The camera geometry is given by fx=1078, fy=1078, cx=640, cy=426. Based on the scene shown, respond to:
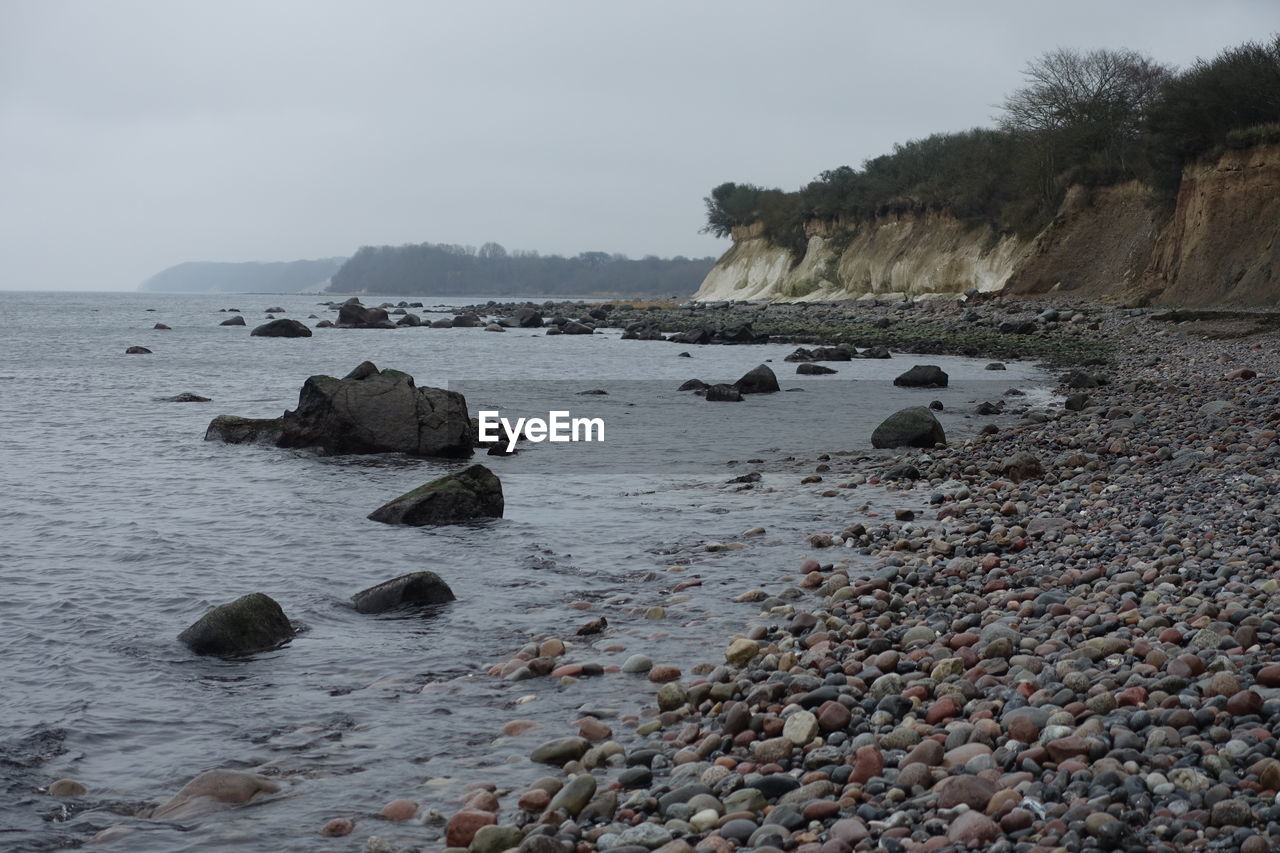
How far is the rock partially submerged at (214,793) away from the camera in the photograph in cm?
510

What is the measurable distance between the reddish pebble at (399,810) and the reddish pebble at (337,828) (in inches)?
6.6

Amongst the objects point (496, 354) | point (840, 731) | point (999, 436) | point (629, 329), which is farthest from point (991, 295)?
point (840, 731)

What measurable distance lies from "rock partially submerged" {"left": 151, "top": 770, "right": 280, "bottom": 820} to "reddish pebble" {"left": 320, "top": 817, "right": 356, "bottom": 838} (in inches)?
20.9

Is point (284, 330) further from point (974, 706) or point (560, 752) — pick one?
point (974, 706)

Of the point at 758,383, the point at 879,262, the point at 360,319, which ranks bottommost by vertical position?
the point at 758,383

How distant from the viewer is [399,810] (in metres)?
5.04

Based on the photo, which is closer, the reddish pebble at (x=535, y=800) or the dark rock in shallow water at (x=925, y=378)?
the reddish pebble at (x=535, y=800)

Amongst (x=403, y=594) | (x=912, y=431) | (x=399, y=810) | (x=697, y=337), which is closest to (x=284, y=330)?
(x=697, y=337)

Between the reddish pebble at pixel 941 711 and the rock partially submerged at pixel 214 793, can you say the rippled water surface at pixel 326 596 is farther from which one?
the reddish pebble at pixel 941 711

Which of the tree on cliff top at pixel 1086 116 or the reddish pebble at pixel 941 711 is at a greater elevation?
the tree on cliff top at pixel 1086 116

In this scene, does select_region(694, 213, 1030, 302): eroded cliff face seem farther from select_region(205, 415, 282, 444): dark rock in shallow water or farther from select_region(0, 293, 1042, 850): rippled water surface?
select_region(205, 415, 282, 444): dark rock in shallow water

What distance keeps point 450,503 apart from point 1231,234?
3323 cm

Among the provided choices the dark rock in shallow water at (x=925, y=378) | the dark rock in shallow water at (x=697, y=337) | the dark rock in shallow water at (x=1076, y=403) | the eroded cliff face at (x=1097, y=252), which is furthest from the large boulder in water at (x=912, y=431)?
the dark rock in shallow water at (x=697, y=337)

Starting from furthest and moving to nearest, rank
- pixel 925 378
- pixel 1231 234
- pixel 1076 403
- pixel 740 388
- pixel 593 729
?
pixel 1231 234
pixel 925 378
pixel 740 388
pixel 1076 403
pixel 593 729
